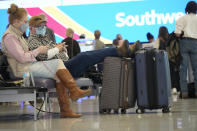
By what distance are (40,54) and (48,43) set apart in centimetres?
22

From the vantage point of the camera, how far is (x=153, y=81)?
3.69 metres

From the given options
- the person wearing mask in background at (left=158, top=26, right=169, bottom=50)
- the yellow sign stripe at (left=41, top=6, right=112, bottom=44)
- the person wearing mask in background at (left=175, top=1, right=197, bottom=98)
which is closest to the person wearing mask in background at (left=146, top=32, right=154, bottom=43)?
the person wearing mask in background at (left=158, top=26, right=169, bottom=50)

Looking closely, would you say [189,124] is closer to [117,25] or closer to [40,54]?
[40,54]

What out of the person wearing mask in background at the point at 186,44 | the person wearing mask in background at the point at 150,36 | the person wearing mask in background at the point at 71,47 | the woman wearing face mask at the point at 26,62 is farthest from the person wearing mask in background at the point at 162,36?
the woman wearing face mask at the point at 26,62

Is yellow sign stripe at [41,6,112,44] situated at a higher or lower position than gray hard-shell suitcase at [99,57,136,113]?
higher

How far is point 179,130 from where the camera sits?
235 cm

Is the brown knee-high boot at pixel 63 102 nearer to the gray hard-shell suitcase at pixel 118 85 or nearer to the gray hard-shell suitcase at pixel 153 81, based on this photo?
the gray hard-shell suitcase at pixel 118 85

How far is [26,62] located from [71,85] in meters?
0.46

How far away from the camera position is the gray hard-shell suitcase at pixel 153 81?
3668 mm

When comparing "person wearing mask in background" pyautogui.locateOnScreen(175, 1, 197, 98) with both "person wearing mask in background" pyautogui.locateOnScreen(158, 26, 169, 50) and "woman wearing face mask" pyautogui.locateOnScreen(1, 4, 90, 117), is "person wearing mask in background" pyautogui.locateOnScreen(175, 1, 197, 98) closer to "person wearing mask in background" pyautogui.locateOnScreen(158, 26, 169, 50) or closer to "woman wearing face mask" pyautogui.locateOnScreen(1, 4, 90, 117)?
"person wearing mask in background" pyautogui.locateOnScreen(158, 26, 169, 50)

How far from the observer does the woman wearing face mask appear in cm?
353

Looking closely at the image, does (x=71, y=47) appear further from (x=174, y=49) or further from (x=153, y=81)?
(x=153, y=81)

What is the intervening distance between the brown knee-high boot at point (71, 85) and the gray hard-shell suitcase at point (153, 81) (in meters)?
0.55

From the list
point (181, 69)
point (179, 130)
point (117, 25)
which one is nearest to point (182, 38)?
point (181, 69)
